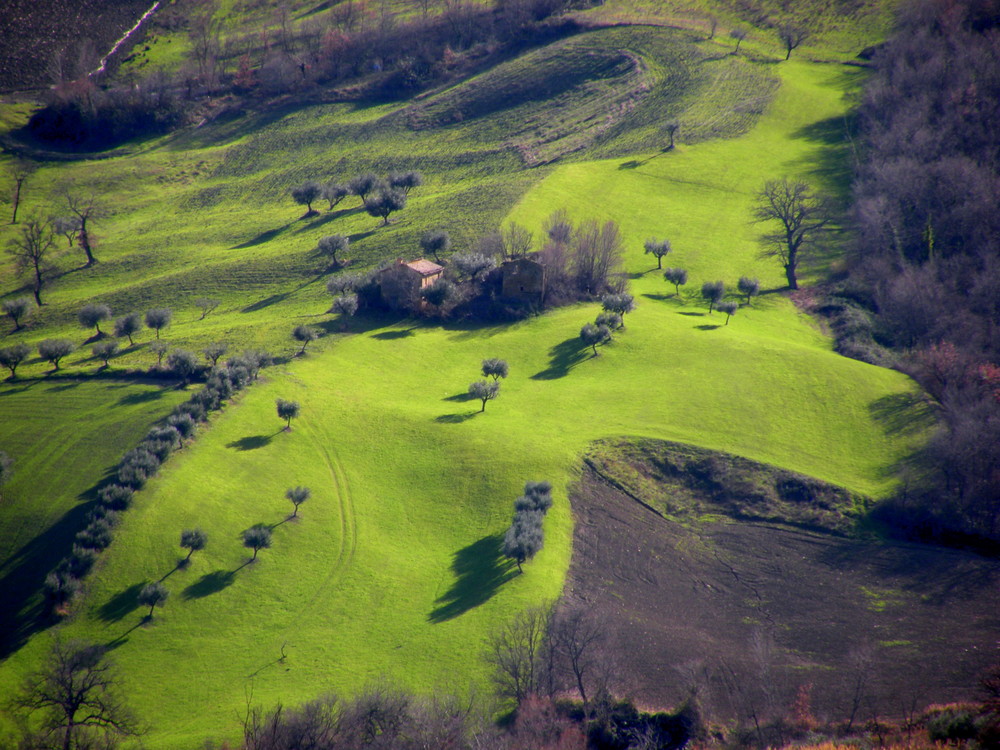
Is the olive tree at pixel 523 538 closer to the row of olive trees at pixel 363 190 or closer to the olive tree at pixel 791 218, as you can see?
the olive tree at pixel 791 218

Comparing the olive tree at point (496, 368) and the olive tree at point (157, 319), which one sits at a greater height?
the olive tree at point (157, 319)

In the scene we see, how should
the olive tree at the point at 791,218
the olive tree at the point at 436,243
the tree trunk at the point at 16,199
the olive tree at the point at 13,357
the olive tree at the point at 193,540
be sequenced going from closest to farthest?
the olive tree at the point at 193,540
the olive tree at the point at 13,357
the olive tree at the point at 436,243
the olive tree at the point at 791,218
the tree trunk at the point at 16,199

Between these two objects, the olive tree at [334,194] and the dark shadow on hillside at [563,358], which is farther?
the olive tree at [334,194]

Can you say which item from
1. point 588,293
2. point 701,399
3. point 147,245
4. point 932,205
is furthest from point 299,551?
point 932,205

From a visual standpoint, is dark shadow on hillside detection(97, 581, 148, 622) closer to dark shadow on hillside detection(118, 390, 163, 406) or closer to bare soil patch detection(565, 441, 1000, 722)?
dark shadow on hillside detection(118, 390, 163, 406)

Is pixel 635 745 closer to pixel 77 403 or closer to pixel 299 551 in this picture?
pixel 299 551

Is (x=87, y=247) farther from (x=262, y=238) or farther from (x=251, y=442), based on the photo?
(x=251, y=442)

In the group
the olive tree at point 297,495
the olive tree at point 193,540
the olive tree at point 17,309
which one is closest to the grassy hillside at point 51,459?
the olive tree at point 193,540

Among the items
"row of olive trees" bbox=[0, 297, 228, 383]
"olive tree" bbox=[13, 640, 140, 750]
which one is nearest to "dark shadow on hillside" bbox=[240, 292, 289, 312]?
"row of olive trees" bbox=[0, 297, 228, 383]
